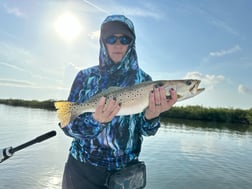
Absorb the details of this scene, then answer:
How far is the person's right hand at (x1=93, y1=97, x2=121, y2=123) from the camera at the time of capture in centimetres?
302

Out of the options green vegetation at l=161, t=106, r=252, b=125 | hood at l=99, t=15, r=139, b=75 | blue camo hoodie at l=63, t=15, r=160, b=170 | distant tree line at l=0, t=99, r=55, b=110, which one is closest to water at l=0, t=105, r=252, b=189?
blue camo hoodie at l=63, t=15, r=160, b=170

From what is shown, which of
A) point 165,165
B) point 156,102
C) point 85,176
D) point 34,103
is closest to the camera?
point 85,176

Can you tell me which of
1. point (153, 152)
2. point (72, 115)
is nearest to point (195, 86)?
point (72, 115)

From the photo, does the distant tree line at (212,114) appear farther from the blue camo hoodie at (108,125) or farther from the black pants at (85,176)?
the black pants at (85,176)

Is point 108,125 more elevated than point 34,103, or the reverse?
point 34,103

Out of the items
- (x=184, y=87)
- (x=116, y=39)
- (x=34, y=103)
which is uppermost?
(x=34, y=103)

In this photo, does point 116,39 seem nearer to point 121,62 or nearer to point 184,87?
point 121,62

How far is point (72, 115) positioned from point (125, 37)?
101 cm

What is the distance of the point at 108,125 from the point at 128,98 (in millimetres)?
348

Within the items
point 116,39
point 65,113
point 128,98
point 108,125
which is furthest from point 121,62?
point 65,113

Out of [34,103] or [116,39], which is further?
[34,103]

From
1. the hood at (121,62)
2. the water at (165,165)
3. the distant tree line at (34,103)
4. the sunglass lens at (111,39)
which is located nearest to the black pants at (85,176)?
the hood at (121,62)

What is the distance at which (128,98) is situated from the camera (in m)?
3.16

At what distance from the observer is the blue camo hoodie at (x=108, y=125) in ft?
9.72
